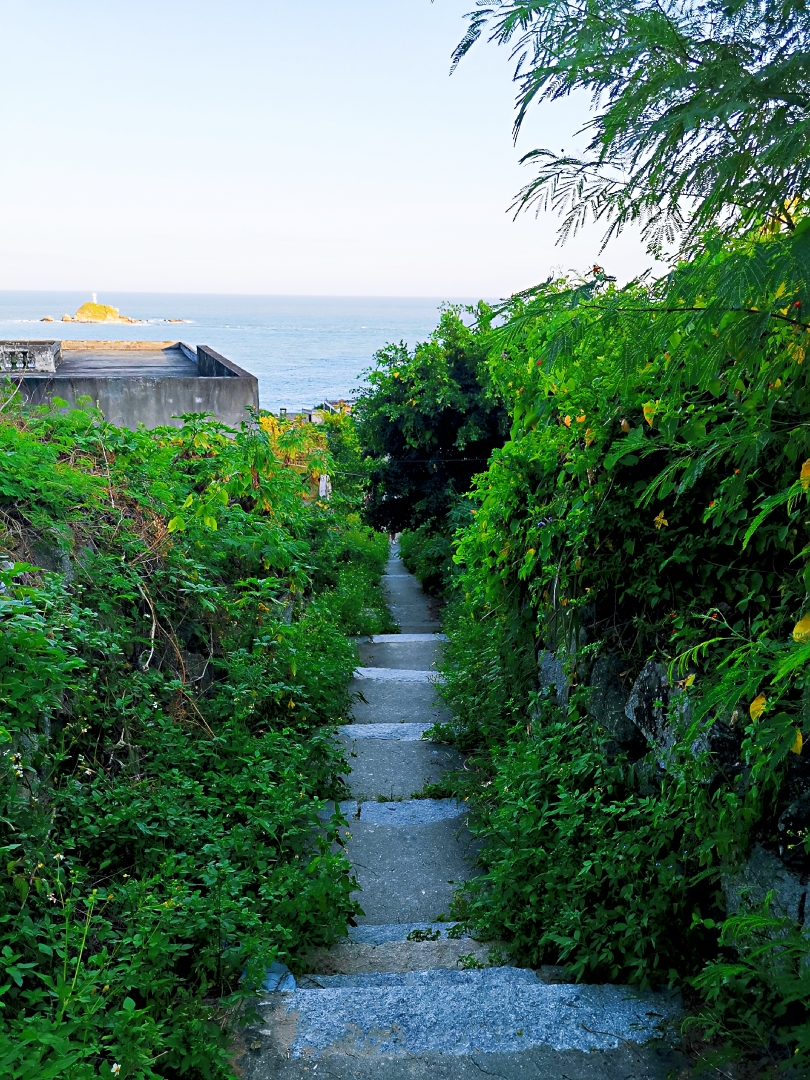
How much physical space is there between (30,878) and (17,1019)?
600 mm

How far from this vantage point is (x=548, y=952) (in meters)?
3.54

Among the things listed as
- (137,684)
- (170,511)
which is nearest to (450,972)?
(137,684)

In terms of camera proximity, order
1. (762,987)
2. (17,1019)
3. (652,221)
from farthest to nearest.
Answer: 1. (762,987)
2. (17,1019)
3. (652,221)

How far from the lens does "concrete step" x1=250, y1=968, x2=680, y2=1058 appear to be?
2820 millimetres

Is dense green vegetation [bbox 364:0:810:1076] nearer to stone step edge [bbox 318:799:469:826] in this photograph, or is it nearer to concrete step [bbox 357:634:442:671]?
stone step edge [bbox 318:799:469:826]

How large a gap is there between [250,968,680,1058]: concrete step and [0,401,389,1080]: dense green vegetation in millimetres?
262

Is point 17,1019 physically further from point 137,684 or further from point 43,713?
point 137,684

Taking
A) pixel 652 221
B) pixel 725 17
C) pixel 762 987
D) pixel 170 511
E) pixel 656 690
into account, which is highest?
pixel 725 17

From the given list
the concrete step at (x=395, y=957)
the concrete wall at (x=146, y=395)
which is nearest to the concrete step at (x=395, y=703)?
the concrete step at (x=395, y=957)

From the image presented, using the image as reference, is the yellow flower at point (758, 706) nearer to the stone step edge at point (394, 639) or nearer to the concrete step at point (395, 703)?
the concrete step at point (395, 703)

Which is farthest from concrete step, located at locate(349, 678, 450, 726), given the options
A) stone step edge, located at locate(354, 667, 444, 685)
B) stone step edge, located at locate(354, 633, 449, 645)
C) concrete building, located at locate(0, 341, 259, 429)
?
concrete building, located at locate(0, 341, 259, 429)

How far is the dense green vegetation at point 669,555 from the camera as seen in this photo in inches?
81.3

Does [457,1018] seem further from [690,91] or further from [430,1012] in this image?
[690,91]

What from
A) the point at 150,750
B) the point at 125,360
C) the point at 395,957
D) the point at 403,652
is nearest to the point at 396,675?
the point at 403,652
